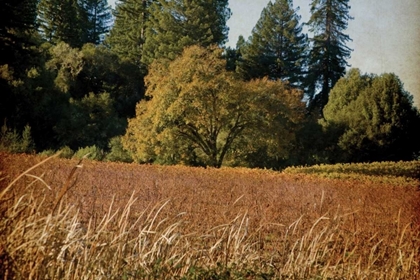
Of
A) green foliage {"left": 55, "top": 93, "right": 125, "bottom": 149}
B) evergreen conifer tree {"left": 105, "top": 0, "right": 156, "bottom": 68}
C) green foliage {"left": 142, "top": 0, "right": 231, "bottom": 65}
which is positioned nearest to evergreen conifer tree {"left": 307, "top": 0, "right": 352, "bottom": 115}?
green foliage {"left": 142, "top": 0, "right": 231, "bottom": 65}

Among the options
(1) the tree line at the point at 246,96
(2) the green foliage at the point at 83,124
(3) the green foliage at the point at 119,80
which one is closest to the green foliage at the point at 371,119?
(1) the tree line at the point at 246,96

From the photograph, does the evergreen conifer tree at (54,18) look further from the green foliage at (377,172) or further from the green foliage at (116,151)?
the green foliage at (377,172)

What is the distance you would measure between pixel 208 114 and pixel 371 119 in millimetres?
5156

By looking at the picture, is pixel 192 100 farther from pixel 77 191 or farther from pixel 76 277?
pixel 76 277

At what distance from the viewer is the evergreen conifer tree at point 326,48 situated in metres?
7.97

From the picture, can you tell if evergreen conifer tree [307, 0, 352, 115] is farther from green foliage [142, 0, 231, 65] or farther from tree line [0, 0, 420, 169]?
green foliage [142, 0, 231, 65]

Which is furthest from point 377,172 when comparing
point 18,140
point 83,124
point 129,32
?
point 129,32

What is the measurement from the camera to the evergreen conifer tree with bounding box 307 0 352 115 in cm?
797

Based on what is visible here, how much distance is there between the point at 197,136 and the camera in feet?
41.6

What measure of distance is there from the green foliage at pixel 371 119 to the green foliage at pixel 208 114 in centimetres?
188

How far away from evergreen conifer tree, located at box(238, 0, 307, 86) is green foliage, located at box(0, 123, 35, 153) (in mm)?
11560

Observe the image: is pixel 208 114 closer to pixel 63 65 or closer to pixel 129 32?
pixel 63 65

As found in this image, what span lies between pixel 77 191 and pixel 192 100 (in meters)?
8.14

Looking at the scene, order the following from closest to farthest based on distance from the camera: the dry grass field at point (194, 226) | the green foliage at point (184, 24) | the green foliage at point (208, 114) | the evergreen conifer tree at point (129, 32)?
the dry grass field at point (194, 226), the green foliage at point (208, 114), the green foliage at point (184, 24), the evergreen conifer tree at point (129, 32)
